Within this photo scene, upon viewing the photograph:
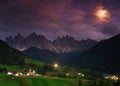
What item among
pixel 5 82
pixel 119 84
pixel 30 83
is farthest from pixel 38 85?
pixel 119 84

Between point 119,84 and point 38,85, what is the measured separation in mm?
54786

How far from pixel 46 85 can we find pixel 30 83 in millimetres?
11259

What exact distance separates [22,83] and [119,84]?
215 feet

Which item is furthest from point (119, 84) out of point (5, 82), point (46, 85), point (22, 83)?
point (5, 82)

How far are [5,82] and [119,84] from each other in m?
77.4

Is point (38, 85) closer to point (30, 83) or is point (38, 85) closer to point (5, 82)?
point (30, 83)

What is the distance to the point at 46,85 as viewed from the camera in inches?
7849

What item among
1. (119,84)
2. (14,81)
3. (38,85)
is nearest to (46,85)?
(38,85)

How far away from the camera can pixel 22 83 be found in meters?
194

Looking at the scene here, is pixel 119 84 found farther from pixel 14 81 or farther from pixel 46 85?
pixel 14 81

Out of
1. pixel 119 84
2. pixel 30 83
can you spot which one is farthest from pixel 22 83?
pixel 119 84

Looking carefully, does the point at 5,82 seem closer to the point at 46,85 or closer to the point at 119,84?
the point at 46,85

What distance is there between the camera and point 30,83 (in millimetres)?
196750

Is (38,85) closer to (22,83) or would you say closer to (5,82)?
(22,83)
